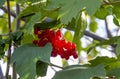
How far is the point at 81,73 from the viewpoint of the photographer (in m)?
1.29

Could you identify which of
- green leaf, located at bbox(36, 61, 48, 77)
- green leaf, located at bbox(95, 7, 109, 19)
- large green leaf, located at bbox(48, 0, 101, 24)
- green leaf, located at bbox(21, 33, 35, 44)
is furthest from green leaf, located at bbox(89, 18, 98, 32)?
large green leaf, located at bbox(48, 0, 101, 24)

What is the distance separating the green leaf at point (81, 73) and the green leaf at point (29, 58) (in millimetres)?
84

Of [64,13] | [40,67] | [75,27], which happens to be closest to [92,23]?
[75,27]

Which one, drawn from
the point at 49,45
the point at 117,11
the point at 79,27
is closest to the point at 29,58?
the point at 49,45

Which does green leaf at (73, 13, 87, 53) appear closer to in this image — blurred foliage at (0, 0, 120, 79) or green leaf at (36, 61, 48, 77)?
blurred foliage at (0, 0, 120, 79)

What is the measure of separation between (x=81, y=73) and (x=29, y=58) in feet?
0.63

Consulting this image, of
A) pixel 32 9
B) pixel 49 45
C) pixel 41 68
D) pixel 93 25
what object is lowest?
pixel 93 25

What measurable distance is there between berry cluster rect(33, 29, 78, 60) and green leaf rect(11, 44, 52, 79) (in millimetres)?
109

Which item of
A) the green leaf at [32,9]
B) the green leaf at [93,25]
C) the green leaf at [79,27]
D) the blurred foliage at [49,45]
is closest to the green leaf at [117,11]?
the blurred foliage at [49,45]

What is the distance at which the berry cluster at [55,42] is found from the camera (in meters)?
1.50

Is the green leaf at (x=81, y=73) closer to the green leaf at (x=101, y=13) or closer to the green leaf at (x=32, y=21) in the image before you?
the green leaf at (x=32, y=21)

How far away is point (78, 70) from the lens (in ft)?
4.37

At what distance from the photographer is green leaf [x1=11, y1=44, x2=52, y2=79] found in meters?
1.28

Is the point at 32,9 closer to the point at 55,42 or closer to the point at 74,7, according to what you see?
the point at 55,42
